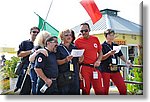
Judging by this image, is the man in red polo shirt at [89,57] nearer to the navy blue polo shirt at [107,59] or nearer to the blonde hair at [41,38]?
the navy blue polo shirt at [107,59]

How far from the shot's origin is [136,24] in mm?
3289

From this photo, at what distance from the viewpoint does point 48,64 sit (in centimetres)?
317

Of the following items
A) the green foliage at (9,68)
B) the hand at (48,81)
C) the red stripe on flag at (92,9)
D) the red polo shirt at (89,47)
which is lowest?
the hand at (48,81)

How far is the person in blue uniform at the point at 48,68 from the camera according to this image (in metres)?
3.17

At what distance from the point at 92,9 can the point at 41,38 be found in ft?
2.02

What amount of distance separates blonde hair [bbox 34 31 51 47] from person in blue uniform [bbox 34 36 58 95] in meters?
0.04

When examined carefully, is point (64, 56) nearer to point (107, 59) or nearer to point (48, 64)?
point (48, 64)

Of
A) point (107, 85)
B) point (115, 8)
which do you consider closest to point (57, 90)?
point (107, 85)

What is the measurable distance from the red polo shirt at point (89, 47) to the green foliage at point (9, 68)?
0.67 meters

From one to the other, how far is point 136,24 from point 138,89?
2.25 ft

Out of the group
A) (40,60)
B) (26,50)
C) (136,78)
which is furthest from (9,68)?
(136,78)

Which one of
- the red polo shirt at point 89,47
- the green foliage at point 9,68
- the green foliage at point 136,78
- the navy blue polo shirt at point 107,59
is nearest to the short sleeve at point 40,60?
the green foliage at point 9,68

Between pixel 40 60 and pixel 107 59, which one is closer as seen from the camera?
pixel 40 60

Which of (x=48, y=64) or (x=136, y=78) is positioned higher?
(x=48, y=64)
